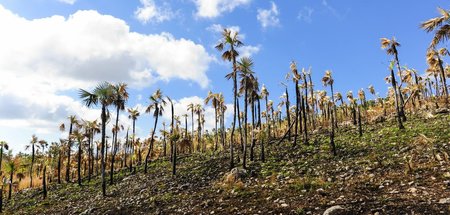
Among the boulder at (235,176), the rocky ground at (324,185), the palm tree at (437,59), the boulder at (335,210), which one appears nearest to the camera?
the boulder at (335,210)

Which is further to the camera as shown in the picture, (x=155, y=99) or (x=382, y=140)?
(x=155, y=99)

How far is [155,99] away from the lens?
50125 millimetres

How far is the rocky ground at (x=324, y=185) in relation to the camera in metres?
15.9

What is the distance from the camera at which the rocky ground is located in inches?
625

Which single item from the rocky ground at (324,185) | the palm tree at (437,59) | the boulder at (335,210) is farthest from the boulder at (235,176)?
the palm tree at (437,59)

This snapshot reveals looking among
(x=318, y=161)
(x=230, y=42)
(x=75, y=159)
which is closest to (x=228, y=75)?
(x=230, y=42)

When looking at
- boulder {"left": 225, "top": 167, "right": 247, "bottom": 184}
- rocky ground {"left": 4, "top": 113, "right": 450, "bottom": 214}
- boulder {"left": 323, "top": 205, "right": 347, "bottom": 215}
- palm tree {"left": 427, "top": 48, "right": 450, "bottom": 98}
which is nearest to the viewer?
boulder {"left": 323, "top": 205, "right": 347, "bottom": 215}

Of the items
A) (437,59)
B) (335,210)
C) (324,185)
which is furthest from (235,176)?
(437,59)

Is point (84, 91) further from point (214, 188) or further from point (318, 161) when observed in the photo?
point (318, 161)

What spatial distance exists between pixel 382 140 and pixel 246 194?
63.2 feet

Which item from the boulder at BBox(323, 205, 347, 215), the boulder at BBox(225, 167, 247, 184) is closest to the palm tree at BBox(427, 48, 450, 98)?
the boulder at BBox(225, 167, 247, 184)

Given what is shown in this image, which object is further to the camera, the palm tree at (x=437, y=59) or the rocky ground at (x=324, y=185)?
the palm tree at (x=437, y=59)

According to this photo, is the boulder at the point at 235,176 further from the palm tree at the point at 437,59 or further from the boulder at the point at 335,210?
the palm tree at the point at 437,59

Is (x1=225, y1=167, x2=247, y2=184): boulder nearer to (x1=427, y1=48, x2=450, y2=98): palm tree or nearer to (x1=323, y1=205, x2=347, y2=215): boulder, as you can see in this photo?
(x1=323, y1=205, x2=347, y2=215): boulder
